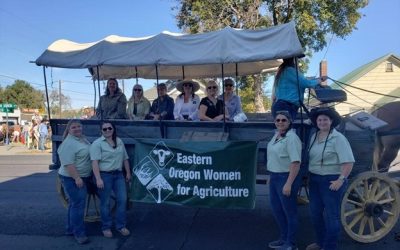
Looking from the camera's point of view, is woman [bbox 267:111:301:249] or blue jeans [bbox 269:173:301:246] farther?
blue jeans [bbox 269:173:301:246]

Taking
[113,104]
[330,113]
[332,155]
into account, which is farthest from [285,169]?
[113,104]

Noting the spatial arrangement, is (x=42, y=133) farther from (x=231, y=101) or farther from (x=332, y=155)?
(x=332, y=155)

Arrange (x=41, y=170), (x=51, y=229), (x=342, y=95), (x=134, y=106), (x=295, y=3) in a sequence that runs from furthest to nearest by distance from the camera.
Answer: (x=295, y=3) → (x=41, y=170) → (x=134, y=106) → (x=51, y=229) → (x=342, y=95)

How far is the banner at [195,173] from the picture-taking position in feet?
18.1

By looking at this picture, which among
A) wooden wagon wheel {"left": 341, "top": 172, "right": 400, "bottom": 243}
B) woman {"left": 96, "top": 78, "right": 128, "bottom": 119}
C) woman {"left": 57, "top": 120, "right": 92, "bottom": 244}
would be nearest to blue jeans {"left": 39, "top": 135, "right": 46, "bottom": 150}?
woman {"left": 96, "top": 78, "right": 128, "bottom": 119}

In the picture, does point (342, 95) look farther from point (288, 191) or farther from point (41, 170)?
point (41, 170)

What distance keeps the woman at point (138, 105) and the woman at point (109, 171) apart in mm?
1533

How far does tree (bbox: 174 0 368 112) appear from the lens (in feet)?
61.2

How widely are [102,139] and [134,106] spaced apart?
6.14 feet

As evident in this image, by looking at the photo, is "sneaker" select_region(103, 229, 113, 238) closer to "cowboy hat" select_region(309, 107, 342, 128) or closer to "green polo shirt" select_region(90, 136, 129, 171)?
"green polo shirt" select_region(90, 136, 129, 171)

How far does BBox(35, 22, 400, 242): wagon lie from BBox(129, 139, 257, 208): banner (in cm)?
1

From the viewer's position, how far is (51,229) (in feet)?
20.7

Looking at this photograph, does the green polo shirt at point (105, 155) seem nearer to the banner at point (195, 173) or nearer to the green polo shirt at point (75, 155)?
the green polo shirt at point (75, 155)

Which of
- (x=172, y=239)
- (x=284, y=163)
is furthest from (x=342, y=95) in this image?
(x=172, y=239)
